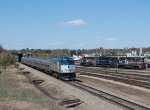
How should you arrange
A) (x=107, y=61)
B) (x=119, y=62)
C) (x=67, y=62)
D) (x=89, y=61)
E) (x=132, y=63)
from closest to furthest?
(x=67, y=62) < (x=132, y=63) < (x=119, y=62) < (x=107, y=61) < (x=89, y=61)

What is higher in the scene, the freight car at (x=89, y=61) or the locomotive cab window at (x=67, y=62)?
the locomotive cab window at (x=67, y=62)

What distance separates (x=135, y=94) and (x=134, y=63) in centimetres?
4134

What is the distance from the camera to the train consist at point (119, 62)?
6806 cm

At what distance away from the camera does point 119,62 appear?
73.9 metres

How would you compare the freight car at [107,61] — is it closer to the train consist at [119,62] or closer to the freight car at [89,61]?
the train consist at [119,62]

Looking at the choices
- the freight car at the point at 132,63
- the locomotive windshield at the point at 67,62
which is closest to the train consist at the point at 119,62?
the freight car at the point at 132,63

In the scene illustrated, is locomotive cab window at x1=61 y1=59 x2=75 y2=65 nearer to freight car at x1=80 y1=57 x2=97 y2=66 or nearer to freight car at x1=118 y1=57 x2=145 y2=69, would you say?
freight car at x1=118 y1=57 x2=145 y2=69

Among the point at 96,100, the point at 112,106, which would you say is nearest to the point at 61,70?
the point at 96,100

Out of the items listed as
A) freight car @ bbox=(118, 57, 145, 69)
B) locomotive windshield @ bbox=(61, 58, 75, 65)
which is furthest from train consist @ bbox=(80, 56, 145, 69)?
locomotive windshield @ bbox=(61, 58, 75, 65)

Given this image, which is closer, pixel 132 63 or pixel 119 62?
pixel 132 63

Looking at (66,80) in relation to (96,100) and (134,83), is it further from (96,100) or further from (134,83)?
(96,100)

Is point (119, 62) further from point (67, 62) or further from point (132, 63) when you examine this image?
point (67, 62)

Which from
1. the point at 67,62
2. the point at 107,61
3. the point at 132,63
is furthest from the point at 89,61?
the point at 67,62

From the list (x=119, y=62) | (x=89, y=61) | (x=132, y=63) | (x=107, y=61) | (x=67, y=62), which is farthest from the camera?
(x=89, y=61)
